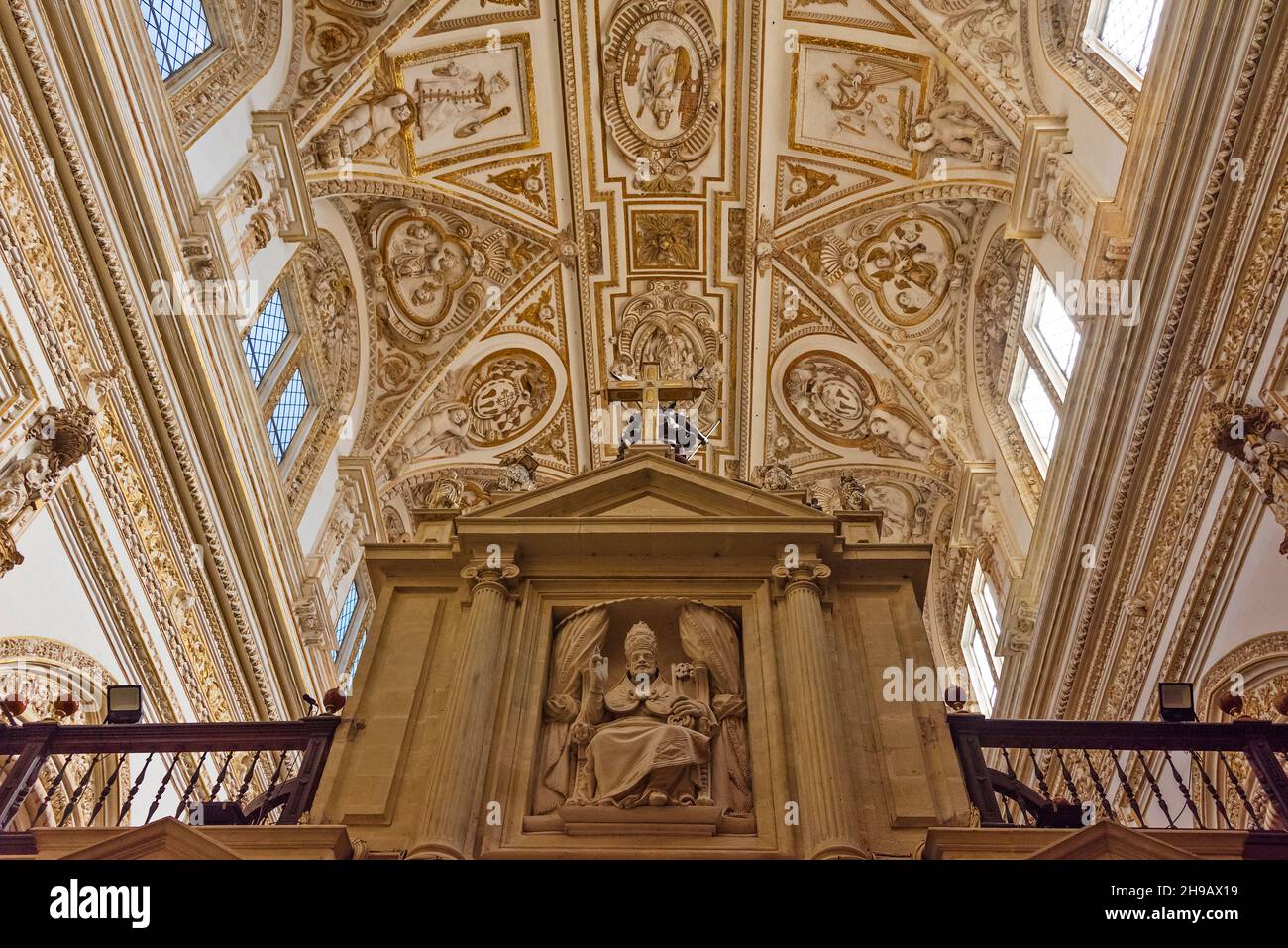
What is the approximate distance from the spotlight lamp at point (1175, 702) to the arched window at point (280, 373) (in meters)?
11.0

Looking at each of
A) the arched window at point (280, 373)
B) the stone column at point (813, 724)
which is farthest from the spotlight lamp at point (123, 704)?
the arched window at point (280, 373)

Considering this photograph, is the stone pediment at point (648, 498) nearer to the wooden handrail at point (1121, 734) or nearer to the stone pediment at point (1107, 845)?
the wooden handrail at point (1121, 734)

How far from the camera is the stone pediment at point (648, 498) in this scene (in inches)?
314

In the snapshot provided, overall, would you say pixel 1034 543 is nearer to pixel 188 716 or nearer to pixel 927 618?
pixel 927 618

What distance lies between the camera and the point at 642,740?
242 inches

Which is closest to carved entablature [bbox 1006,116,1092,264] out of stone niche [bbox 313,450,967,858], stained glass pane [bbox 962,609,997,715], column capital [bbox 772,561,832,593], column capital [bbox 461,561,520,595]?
stained glass pane [bbox 962,609,997,715]

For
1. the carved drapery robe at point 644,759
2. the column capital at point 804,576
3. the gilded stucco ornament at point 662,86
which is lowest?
the carved drapery robe at point 644,759

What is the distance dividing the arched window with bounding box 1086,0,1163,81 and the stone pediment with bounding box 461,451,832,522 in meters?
7.66

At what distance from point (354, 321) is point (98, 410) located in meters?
7.69

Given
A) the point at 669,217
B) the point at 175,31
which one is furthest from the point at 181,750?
the point at 669,217

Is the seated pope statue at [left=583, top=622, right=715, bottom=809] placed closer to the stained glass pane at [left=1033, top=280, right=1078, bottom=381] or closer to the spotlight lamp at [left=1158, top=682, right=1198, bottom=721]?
the spotlight lamp at [left=1158, top=682, right=1198, bottom=721]

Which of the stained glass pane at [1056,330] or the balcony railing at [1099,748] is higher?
the stained glass pane at [1056,330]

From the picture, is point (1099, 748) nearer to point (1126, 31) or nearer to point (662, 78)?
point (1126, 31)

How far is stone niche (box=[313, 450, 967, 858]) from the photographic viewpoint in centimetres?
576
